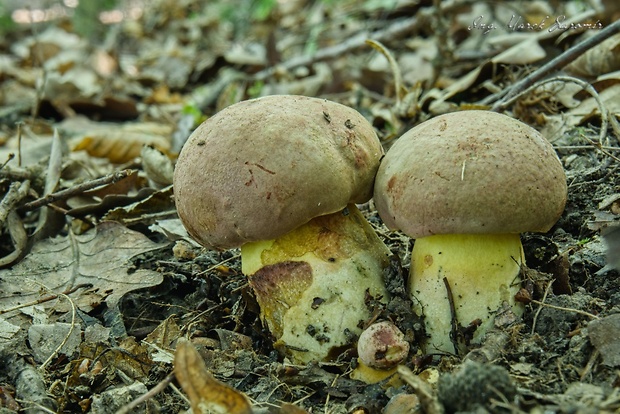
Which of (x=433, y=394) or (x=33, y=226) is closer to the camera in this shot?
(x=433, y=394)

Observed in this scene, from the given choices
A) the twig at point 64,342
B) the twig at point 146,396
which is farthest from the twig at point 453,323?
the twig at point 64,342

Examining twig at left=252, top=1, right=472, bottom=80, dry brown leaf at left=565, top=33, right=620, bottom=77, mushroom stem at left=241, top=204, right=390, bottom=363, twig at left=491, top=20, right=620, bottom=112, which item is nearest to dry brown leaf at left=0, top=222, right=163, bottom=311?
mushroom stem at left=241, top=204, right=390, bottom=363

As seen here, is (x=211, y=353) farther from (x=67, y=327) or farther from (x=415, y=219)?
(x=415, y=219)

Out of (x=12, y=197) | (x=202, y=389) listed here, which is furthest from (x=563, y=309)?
(x=12, y=197)

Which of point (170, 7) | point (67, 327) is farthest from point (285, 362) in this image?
point (170, 7)

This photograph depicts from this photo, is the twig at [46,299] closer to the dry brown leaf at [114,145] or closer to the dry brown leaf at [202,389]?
the dry brown leaf at [202,389]

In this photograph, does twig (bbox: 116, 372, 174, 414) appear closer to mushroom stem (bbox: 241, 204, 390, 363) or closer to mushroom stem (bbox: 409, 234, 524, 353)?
mushroom stem (bbox: 241, 204, 390, 363)
